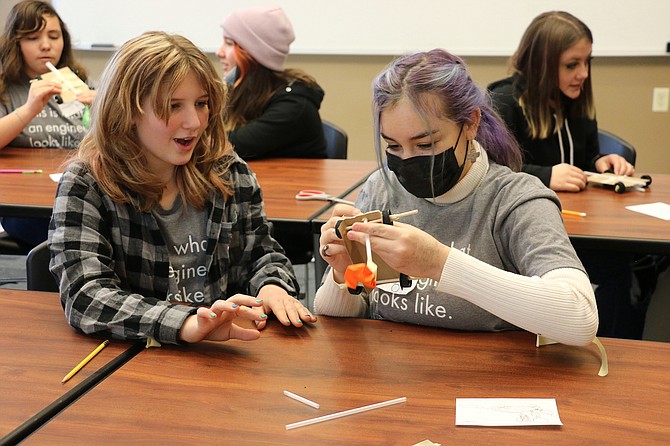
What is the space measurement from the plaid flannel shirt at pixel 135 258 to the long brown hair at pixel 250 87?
4.38 feet

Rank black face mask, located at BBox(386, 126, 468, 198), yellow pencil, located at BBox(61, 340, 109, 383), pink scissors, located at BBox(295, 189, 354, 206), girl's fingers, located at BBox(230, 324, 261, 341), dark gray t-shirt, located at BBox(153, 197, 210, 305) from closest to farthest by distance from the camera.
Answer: yellow pencil, located at BBox(61, 340, 109, 383) → girl's fingers, located at BBox(230, 324, 261, 341) → black face mask, located at BBox(386, 126, 468, 198) → dark gray t-shirt, located at BBox(153, 197, 210, 305) → pink scissors, located at BBox(295, 189, 354, 206)

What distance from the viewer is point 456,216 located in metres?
1.66

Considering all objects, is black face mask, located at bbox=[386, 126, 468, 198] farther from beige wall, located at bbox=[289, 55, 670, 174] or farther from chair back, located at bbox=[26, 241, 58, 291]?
beige wall, located at bbox=[289, 55, 670, 174]

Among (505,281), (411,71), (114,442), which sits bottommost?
(114,442)

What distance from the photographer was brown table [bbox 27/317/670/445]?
1190 millimetres

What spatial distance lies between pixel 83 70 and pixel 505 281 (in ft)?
8.73

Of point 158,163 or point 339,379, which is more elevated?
point 158,163

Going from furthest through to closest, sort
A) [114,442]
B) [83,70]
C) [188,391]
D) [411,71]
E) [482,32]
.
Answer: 1. [482,32]
2. [83,70]
3. [411,71]
4. [188,391]
5. [114,442]

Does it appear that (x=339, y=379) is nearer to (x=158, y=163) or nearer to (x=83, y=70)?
(x=158, y=163)

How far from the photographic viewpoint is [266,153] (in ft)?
10.8

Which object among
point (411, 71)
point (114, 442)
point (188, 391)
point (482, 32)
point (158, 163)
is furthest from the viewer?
point (482, 32)

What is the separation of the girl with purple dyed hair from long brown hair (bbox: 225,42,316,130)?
163 cm

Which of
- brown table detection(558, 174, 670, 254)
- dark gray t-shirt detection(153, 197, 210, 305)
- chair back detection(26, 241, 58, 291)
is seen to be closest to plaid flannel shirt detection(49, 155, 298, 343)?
dark gray t-shirt detection(153, 197, 210, 305)

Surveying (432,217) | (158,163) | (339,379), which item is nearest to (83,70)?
(158,163)
